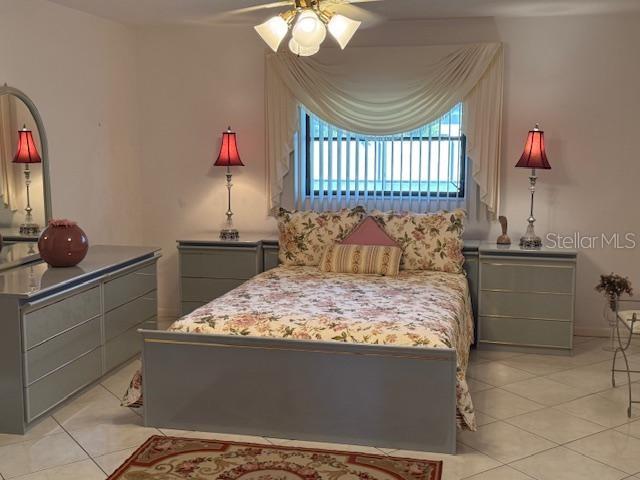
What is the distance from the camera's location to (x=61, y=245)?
412 centimetres

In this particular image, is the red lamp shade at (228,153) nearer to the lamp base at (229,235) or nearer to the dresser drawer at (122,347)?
the lamp base at (229,235)

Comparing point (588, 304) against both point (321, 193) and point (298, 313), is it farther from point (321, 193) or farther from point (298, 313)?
point (298, 313)

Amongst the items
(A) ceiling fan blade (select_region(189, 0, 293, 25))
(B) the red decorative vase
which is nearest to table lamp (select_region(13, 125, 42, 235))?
(B) the red decorative vase

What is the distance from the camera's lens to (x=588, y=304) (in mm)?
5465

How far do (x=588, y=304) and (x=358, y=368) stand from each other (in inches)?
108

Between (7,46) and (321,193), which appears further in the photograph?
(321,193)

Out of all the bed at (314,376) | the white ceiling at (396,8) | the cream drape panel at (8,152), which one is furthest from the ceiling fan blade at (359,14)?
the cream drape panel at (8,152)

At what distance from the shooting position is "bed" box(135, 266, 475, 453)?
337 cm

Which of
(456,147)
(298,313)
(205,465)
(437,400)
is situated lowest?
(205,465)

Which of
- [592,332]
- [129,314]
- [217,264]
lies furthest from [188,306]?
[592,332]

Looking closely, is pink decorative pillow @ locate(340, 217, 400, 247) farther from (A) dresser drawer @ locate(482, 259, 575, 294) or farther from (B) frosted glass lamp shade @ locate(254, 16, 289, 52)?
(B) frosted glass lamp shade @ locate(254, 16, 289, 52)

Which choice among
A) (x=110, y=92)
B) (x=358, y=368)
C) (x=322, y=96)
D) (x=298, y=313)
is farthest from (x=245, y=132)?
(x=358, y=368)

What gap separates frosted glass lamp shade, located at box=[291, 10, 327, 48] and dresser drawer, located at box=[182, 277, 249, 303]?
2.48 metres

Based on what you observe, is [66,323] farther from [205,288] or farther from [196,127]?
[196,127]
